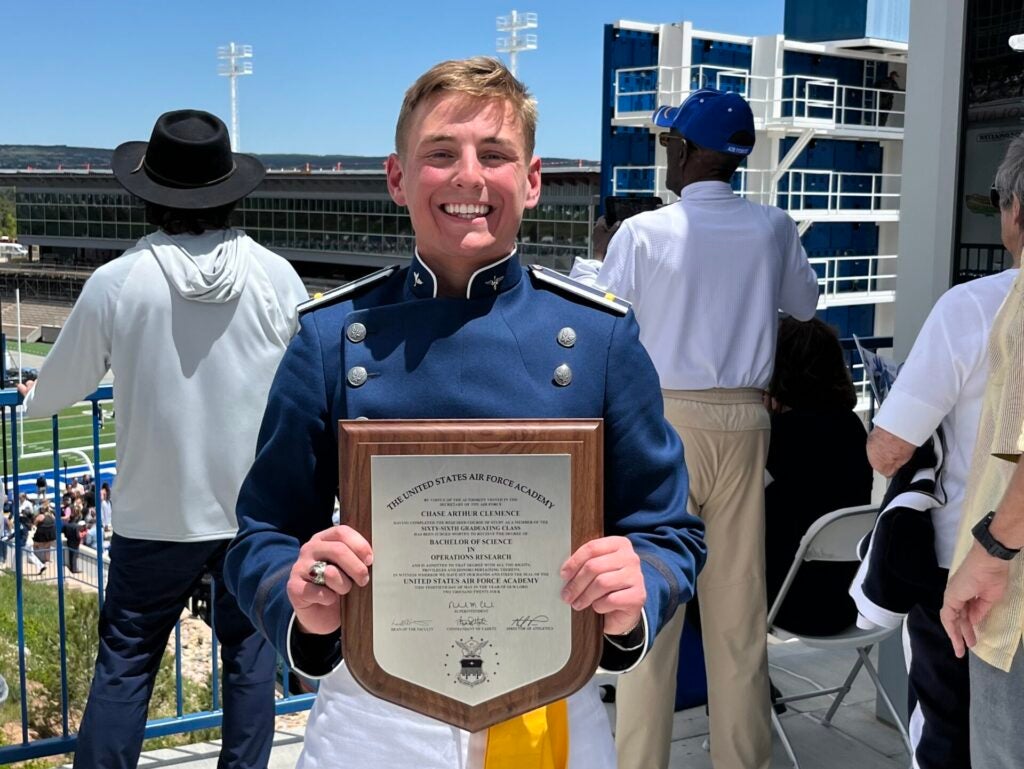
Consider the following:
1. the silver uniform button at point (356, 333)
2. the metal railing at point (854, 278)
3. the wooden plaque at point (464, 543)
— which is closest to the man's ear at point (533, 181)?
the silver uniform button at point (356, 333)

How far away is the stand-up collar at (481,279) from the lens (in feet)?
5.44

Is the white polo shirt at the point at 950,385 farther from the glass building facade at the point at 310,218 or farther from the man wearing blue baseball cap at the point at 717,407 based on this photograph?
the glass building facade at the point at 310,218

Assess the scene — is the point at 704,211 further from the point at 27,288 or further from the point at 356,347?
the point at 27,288

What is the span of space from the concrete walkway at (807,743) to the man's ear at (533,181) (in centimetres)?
251

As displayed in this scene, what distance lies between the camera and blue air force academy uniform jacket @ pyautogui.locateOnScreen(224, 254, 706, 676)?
161 cm

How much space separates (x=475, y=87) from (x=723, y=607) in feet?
6.99

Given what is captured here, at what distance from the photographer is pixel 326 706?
5.52ft

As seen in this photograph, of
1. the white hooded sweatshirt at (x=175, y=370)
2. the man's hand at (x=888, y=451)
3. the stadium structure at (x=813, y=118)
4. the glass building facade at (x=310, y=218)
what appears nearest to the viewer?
the man's hand at (x=888, y=451)

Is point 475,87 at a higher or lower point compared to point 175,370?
higher

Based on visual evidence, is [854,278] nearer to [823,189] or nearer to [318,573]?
[823,189]

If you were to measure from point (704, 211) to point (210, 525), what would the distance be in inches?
62.7

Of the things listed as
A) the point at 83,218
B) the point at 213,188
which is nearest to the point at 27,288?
the point at 83,218

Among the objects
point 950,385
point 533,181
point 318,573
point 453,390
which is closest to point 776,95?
point 950,385

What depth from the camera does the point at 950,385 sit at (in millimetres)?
2293
